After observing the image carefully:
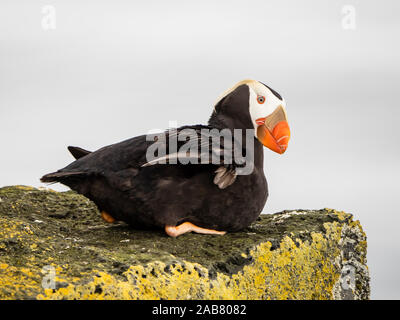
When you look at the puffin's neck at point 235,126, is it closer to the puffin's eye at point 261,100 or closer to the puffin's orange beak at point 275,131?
the puffin's orange beak at point 275,131

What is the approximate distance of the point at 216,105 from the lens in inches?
189

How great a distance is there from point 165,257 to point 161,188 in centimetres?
64

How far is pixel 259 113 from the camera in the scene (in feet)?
15.0

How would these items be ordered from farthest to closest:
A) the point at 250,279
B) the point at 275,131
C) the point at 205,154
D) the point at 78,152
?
the point at 78,152 → the point at 275,131 → the point at 205,154 → the point at 250,279

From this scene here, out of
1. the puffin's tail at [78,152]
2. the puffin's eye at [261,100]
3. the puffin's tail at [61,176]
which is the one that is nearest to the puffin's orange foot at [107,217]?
the puffin's tail at [61,176]

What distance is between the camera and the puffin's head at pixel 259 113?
4.53 metres

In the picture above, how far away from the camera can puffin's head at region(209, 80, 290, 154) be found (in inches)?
178

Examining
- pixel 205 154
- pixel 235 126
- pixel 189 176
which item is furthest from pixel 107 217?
pixel 235 126

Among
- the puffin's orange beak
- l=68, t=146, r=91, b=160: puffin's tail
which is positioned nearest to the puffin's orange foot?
l=68, t=146, r=91, b=160: puffin's tail

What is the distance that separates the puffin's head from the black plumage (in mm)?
291

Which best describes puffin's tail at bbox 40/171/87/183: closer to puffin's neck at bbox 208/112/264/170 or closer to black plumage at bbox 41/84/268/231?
black plumage at bbox 41/84/268/231

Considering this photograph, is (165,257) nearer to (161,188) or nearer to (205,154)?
(161,188)
